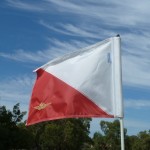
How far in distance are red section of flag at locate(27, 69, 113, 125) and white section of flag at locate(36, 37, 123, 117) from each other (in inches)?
4.4

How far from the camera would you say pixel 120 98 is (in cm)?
947

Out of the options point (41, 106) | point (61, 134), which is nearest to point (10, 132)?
point (61, 134)

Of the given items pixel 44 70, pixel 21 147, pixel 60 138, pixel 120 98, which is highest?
pixel 60 138

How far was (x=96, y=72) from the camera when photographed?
396 inches

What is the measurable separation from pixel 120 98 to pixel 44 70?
1.91m

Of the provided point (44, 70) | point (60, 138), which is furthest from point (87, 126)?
point (44, 70)

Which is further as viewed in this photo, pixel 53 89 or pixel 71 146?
pixel 71 146

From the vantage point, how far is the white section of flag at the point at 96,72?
9.66m

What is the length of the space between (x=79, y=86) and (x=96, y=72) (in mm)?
487

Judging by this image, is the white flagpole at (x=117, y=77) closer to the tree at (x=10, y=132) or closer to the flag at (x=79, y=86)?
the flag at (x=79, y=86)

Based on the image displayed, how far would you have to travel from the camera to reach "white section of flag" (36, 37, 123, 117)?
9664mm

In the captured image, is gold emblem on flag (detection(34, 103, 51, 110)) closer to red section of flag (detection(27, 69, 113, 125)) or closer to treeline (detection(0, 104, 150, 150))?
red section of flag (detection(27, 69, 113, 125))

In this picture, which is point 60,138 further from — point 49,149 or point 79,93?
point 79,93

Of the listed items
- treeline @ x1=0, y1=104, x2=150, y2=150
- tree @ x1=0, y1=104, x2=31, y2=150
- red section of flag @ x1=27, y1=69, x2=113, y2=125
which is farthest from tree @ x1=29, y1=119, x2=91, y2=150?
red section of flag @ x1=27, y1=69, x2=113, y2=125
